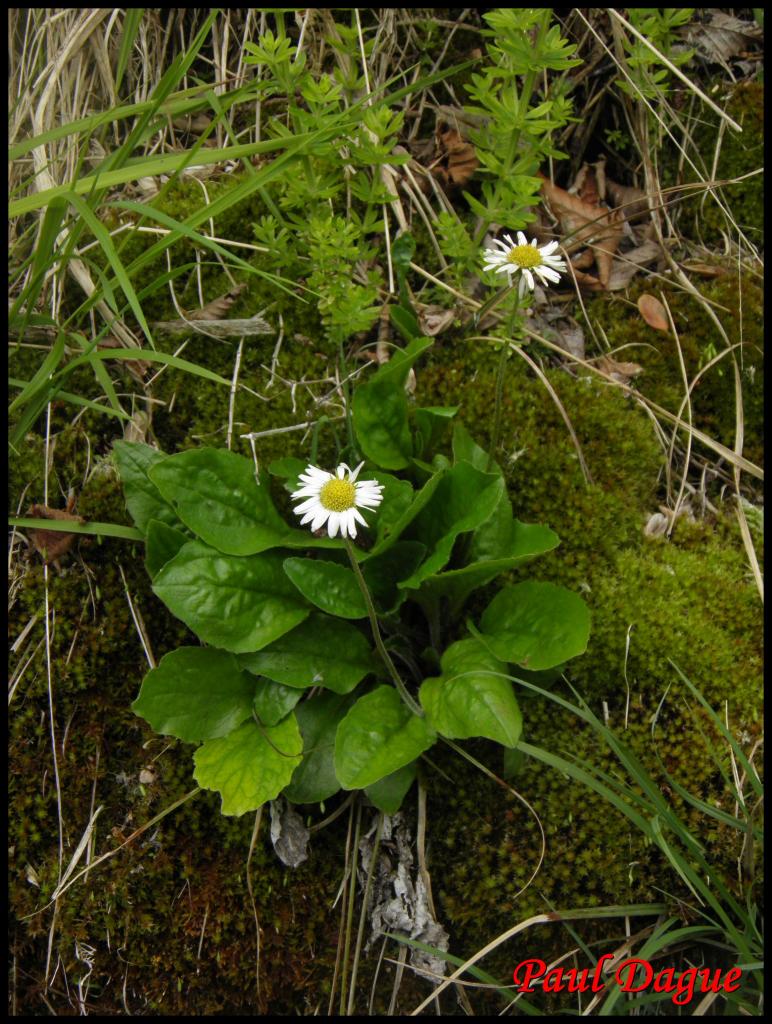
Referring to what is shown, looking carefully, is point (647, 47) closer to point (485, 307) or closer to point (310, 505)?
point (485, 307)

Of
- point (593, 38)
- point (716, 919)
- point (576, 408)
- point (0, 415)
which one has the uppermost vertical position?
point (593, 38)

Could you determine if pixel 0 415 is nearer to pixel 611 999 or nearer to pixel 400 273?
pixel 400 273

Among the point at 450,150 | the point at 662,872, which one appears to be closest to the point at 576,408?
the point at 450,150

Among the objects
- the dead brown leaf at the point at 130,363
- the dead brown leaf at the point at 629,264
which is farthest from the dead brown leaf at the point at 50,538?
the dead brown leaf at the point at 629,264

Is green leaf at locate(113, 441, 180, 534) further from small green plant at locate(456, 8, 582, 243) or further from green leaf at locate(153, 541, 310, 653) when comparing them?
small green plant at locate(456, 8, 582, 243)

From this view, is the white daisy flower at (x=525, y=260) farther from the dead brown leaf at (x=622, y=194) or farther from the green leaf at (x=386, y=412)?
the dead brown leaf at (x=622, y=194)
